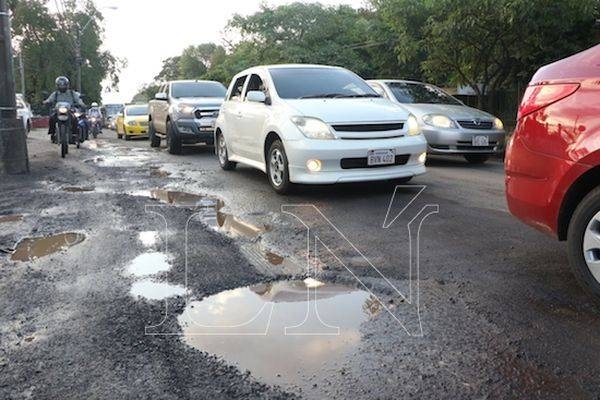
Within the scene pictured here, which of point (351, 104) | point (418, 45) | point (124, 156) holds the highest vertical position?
point (418, 45)

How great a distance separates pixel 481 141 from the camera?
1023cm

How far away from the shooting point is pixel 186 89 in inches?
542

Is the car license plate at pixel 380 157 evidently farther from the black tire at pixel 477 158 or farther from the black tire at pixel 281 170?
the black tire at pixel 477 158

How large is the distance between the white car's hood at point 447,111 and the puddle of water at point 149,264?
686cm

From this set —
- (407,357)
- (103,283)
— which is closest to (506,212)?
(407,357)

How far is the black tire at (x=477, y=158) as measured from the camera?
10.7 m

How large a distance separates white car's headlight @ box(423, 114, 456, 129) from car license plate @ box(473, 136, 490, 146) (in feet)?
1.48

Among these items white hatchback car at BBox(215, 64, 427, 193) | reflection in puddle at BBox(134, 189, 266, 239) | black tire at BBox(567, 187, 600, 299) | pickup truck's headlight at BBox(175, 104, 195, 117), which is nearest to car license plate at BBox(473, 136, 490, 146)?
white hatchback car at BBox(215, 64, 427, 193)

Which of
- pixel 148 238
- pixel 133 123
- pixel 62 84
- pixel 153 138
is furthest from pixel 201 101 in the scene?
pixel 133 123

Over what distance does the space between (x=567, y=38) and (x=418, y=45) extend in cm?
382

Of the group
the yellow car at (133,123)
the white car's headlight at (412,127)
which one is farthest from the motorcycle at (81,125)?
the white car's headlight at (412,127)

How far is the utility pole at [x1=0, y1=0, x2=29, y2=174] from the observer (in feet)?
29.9

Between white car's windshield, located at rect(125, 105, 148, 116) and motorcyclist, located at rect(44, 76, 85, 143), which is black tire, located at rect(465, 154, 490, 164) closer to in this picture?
motorcyclist, located at rect(44, 76, 85, 143)

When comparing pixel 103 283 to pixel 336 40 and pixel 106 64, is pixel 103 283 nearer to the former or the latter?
pixel 336 40
